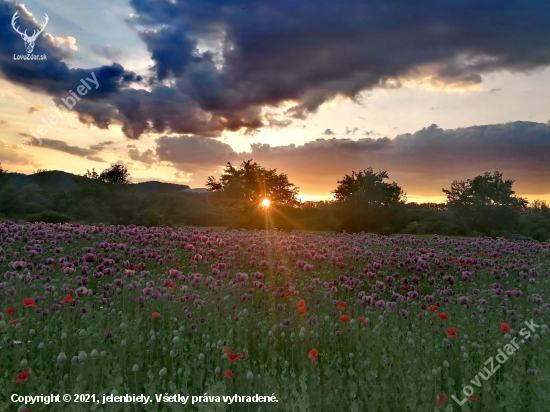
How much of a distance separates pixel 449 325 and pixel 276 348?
10.1 ft

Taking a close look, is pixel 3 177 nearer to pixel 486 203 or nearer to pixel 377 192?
pixel 377 192

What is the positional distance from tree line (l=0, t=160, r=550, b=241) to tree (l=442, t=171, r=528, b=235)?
3.7 inches

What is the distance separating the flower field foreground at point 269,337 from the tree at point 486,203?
118ft

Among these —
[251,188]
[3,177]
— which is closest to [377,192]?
[251,188]

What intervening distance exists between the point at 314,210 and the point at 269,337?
42.5 meters

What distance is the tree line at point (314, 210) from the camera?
39312 mm

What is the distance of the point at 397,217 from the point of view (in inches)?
1681

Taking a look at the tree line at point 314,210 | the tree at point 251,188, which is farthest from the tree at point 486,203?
the tree at point 251,188

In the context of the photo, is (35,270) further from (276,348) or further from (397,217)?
(397,217)

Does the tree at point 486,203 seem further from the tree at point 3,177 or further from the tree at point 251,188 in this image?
the tree at point 3,177

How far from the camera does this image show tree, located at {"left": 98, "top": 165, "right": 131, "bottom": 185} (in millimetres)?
49125

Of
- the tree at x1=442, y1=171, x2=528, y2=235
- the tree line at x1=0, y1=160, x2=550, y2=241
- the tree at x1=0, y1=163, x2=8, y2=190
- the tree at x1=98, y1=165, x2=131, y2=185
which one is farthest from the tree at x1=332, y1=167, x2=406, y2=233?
the tree at x1=0, y1=163, x2=8, y2=190

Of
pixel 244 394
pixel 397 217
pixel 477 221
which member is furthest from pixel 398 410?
pixel 477 221

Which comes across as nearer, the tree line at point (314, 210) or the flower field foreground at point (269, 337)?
the flower field foreground at point (269, 337)
